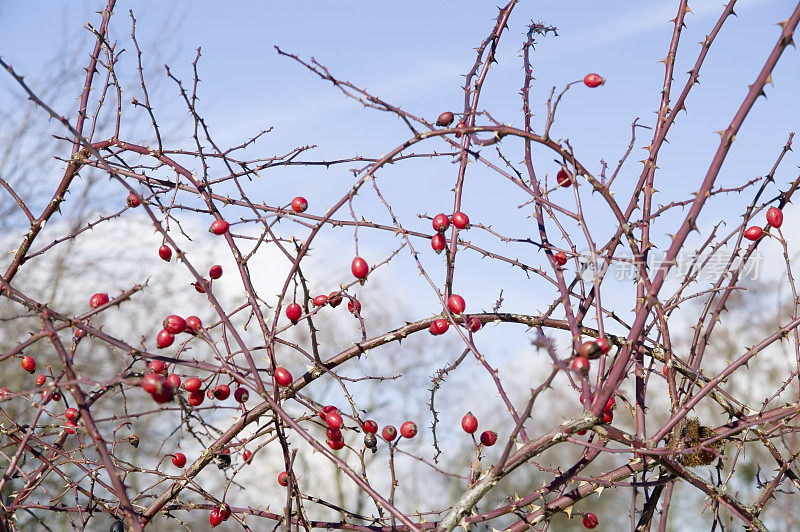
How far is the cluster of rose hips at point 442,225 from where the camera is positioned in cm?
167

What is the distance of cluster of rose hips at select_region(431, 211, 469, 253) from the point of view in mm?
1665

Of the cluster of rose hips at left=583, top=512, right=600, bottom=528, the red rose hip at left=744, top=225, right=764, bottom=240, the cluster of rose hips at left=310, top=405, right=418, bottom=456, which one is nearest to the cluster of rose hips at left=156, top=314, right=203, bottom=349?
the cluster of rose hips at left=310, top=405, right=418, bottom=456

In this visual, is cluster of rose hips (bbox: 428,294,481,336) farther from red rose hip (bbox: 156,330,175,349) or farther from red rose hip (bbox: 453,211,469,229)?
red rose hip (bbox: 156,330,175,349)

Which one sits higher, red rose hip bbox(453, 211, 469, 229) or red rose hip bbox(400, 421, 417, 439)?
red rose hip bbox(453, 211, 469, 229)

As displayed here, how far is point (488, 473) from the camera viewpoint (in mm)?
1311

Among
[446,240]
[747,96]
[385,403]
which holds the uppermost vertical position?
[385,403]

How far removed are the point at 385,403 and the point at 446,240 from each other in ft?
37.2

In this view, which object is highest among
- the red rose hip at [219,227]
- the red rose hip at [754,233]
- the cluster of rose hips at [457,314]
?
the red rose hip at [219,227]

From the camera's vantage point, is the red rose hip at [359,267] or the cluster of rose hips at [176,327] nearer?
the cluster of rose hips at [176,327]

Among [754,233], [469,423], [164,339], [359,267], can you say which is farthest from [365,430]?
[754,233]

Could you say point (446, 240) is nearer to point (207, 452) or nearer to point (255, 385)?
point (255, 385)

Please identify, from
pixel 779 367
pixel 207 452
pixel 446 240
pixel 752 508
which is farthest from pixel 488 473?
pixel 779 367

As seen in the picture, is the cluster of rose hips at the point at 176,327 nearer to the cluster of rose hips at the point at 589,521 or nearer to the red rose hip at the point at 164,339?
the red rose hip at the point at 164,339

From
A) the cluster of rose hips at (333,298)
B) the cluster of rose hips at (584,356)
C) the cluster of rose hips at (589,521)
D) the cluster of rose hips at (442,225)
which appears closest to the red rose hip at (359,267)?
the cluster of rose hips at (333,298)
